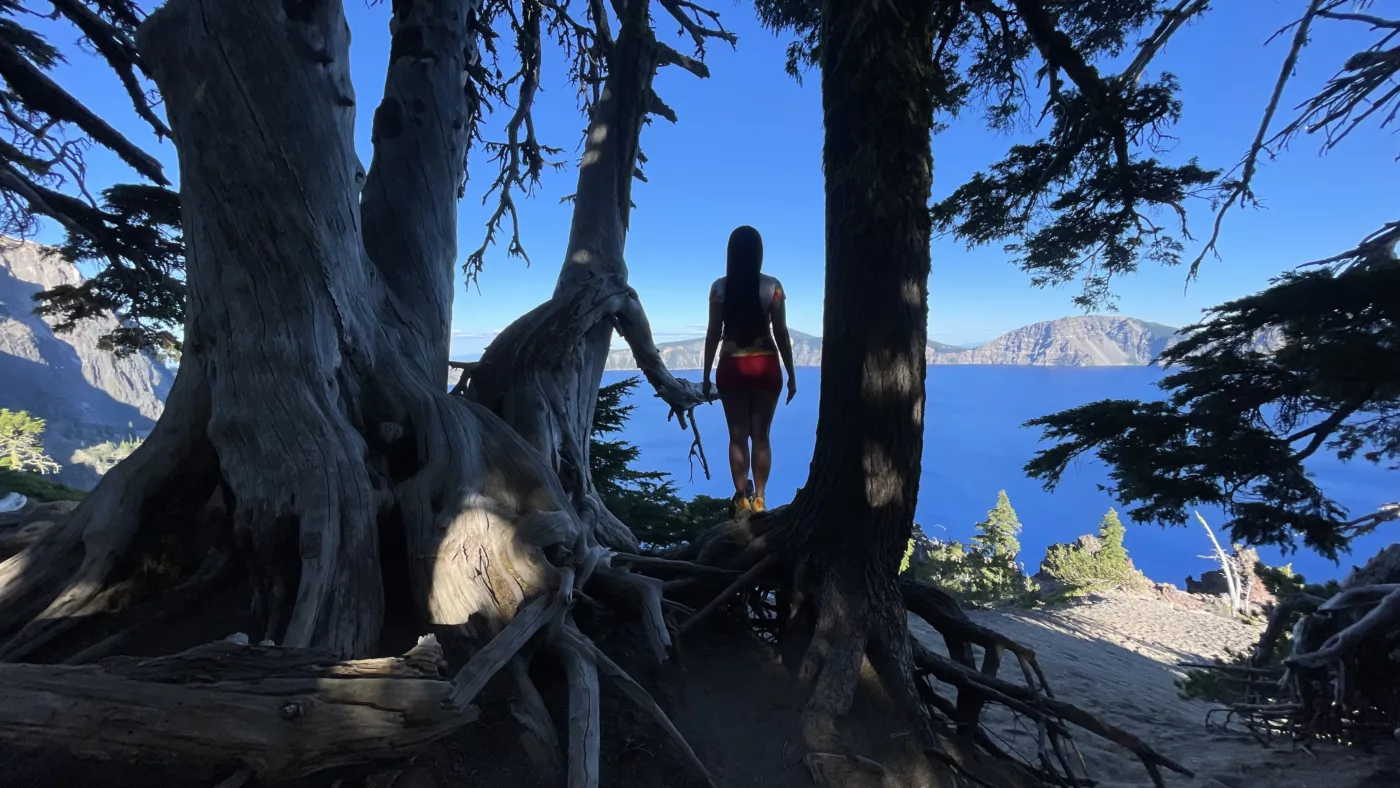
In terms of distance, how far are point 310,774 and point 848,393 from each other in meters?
2.17

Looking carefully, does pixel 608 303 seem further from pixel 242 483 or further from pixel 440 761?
pixel 440 761

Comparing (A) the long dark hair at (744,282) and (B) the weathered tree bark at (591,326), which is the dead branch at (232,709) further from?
(A) the long dark hair at (744,282)

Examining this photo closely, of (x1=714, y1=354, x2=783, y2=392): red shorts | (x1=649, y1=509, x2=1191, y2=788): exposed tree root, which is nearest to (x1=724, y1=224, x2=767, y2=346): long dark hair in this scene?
(x1=714, y1=354, x2=783, y2=392): red shorts

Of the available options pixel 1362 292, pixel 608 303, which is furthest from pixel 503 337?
pixel 1362 292

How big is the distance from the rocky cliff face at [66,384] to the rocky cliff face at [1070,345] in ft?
209

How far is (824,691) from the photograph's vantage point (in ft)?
8.04

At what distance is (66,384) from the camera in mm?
60312

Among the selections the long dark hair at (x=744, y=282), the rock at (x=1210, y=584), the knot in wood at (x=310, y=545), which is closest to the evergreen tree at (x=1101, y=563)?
the rock at (x=1210, y=584)

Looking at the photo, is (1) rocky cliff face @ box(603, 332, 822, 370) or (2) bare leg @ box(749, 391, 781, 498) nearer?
(2) bare leg @ box(749, 391, 781, 498)

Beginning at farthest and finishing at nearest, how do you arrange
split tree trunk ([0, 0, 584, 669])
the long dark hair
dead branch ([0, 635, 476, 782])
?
the long dark hair < split tree trunk ([0, 0, 584, 669]) < dead branch ([0, 635, 476, 782])

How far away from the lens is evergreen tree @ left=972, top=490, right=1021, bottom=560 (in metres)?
17.7

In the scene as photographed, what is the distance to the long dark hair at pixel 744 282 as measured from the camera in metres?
3.61

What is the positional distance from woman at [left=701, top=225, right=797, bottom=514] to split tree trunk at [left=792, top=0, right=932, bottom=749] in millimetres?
907

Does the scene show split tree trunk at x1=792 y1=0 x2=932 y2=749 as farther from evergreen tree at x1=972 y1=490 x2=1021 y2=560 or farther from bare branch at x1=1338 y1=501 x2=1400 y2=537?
evergreen tree at x1=972 y1=490 x2=1021 y2=560
